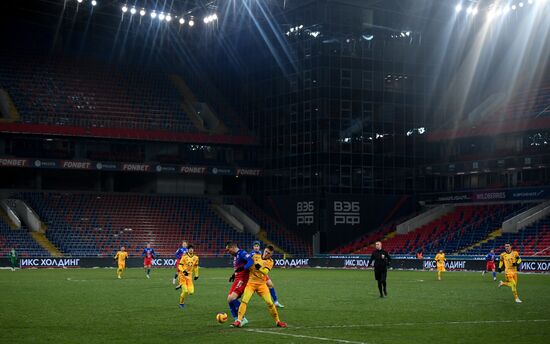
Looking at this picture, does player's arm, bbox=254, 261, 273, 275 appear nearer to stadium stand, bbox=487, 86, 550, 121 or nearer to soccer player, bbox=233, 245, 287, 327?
soccer player, bbox=233, 245, 287, 327

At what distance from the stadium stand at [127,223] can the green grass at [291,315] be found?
1177 inches

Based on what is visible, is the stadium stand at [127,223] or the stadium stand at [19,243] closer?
the stadium stand at [19,243]

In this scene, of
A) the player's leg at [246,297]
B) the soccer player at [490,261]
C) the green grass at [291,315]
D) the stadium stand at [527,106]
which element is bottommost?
the green grass at [291,315]

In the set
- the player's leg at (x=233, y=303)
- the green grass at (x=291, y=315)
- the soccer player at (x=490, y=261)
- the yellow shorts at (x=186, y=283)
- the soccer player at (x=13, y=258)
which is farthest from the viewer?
the soccer player at (x=13, y=258)

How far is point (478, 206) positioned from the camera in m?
75.6

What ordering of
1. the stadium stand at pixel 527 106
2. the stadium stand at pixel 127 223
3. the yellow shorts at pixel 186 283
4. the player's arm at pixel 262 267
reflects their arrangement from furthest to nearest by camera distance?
the stadium stand at pixel 127 223
the stadium stand at pixel 527 106
the yellow shorts at pixel 186 283
the player's arm at pixel 262 267

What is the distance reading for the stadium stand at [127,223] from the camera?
71562mm

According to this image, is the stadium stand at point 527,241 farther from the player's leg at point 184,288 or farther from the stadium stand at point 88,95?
the player's leg at point 184,288

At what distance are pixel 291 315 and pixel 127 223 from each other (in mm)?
50698

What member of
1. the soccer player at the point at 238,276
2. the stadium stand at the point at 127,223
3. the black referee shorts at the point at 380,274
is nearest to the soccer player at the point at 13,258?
the stadium stand at the point at 127,223

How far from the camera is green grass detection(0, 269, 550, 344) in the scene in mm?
20594

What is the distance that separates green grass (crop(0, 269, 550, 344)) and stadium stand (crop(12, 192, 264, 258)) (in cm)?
2989

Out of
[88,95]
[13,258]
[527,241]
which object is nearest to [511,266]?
[527,241]

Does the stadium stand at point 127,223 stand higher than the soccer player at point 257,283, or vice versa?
the stadium stand at point 127,223
